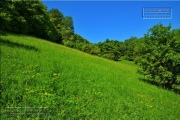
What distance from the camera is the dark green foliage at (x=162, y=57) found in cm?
1822

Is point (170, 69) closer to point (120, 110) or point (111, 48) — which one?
point (120, 110)

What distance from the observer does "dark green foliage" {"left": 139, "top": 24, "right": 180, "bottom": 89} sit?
59.8 feet

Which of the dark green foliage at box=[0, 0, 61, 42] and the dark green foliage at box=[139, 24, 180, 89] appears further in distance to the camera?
the dark green foliage at box=[0, 0, 61, 42]

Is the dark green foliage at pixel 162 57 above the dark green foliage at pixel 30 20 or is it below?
below

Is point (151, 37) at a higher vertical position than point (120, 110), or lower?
higher

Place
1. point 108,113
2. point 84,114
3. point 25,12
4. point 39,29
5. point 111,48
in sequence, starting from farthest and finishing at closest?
1. point 111,48
2. point 39,29
3. point 25,12
4. point 108,113
5. point 84,114

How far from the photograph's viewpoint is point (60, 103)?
7555 millimetres

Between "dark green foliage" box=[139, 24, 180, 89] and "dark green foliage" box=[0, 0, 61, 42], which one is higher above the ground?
"dark green foliage" box=[0, 0, 61, 42]

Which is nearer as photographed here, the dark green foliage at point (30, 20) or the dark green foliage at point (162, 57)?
the dark green foliage at point (162, 57)

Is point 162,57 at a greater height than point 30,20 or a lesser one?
lesser

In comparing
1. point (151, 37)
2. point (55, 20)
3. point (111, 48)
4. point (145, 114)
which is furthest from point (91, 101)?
point (111, 48)

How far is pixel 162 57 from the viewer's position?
18.8 metres

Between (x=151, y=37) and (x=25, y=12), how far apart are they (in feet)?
107

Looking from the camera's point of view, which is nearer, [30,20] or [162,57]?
[162,57]
